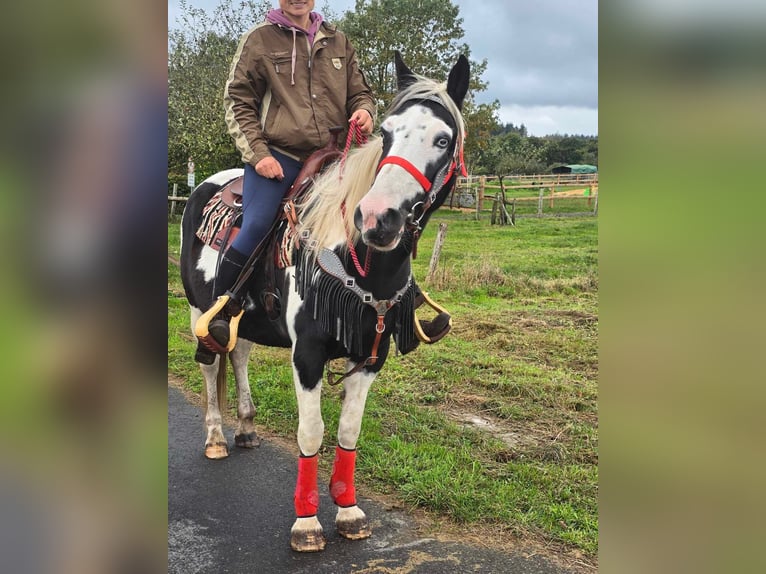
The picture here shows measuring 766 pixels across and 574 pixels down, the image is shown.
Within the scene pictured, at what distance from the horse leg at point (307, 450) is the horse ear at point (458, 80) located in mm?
1520

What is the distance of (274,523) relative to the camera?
3.36 metres

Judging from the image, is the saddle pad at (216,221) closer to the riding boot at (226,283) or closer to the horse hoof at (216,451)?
the riding boot at (226,283)

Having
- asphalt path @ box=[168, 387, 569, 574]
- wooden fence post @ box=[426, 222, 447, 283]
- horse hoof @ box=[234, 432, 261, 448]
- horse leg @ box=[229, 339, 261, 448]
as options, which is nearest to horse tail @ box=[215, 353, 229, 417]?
horse leg @ box=[229, 339, 261, 448]

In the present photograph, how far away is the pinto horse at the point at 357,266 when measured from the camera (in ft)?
8.03

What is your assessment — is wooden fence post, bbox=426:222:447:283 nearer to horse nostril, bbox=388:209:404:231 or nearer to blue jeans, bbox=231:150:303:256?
blue jeans, bbox=231:150:303:256

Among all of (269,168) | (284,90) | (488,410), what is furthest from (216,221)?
(488,410)

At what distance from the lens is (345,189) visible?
2.94 meters

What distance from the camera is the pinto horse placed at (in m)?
2.45

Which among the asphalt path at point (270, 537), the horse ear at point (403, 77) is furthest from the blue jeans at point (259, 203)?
the asphalt path at point (270, 537)

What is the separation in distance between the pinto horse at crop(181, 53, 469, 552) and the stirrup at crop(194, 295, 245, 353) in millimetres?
254
